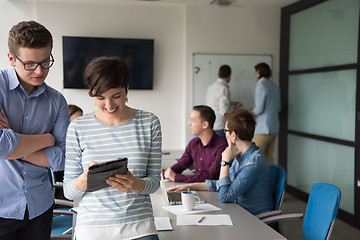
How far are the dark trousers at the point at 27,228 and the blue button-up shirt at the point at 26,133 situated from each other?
0.02m

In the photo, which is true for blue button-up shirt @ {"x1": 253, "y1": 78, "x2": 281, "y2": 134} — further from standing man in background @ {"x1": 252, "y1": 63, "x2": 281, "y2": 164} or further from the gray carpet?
the gray carpet

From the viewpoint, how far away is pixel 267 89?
17.7 ft

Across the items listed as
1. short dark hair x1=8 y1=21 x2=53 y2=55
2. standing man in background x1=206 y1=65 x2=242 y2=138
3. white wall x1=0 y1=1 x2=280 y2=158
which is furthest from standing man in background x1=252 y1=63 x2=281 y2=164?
short dark hair x1=8 y1=21 x2=53 y2=55

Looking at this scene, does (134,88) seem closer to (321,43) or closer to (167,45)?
(167,45)

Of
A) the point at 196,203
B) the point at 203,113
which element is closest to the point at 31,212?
the point at 196,203

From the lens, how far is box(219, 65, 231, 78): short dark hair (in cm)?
559

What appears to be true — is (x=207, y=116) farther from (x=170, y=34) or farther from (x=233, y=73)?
(x=170, y=34)

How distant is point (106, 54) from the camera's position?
18.9 ft

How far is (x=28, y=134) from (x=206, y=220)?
3.40ft

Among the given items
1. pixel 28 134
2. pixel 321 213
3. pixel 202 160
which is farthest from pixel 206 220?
pixel 202 160

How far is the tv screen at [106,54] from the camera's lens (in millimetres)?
5691

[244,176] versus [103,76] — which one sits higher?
[103,76]

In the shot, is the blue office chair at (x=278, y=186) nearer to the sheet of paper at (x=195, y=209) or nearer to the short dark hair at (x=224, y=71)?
the sheet of paper at (x=195, y=209)

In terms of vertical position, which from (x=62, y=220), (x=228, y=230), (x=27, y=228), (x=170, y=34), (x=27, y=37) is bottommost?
(x=62, y=220)
